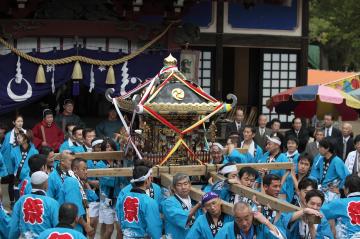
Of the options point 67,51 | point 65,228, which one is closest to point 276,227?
point 65,228

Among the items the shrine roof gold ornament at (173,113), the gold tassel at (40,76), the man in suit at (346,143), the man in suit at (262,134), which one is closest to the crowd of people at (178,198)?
the shrine roof gold ornament at (173,113)

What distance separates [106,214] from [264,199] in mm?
3048

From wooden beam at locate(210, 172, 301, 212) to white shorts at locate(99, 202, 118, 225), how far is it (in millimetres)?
2274

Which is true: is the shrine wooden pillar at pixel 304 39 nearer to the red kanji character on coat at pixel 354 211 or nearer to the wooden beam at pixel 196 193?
the wooden beam at pixel 196 193

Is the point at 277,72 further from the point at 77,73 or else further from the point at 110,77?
the point at 77,73

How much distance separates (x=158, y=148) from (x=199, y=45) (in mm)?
7580

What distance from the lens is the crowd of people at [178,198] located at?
6.61 m

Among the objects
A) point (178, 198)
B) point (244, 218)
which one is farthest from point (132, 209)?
point (244, 218)

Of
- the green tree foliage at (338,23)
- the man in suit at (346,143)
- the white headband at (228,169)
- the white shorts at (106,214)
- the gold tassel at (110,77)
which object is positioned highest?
the green tree foliage at (338,23)

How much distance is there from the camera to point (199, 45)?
16.1 meters

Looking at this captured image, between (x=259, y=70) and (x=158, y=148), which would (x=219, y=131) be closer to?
(x=259, y=70)

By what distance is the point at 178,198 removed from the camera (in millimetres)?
7508

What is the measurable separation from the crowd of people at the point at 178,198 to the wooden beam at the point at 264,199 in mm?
71

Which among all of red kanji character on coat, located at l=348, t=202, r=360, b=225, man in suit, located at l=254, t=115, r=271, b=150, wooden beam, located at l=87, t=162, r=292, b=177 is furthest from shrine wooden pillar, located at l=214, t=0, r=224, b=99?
red kanji character on coat, located at l=348, t=202, r=360, b=225
